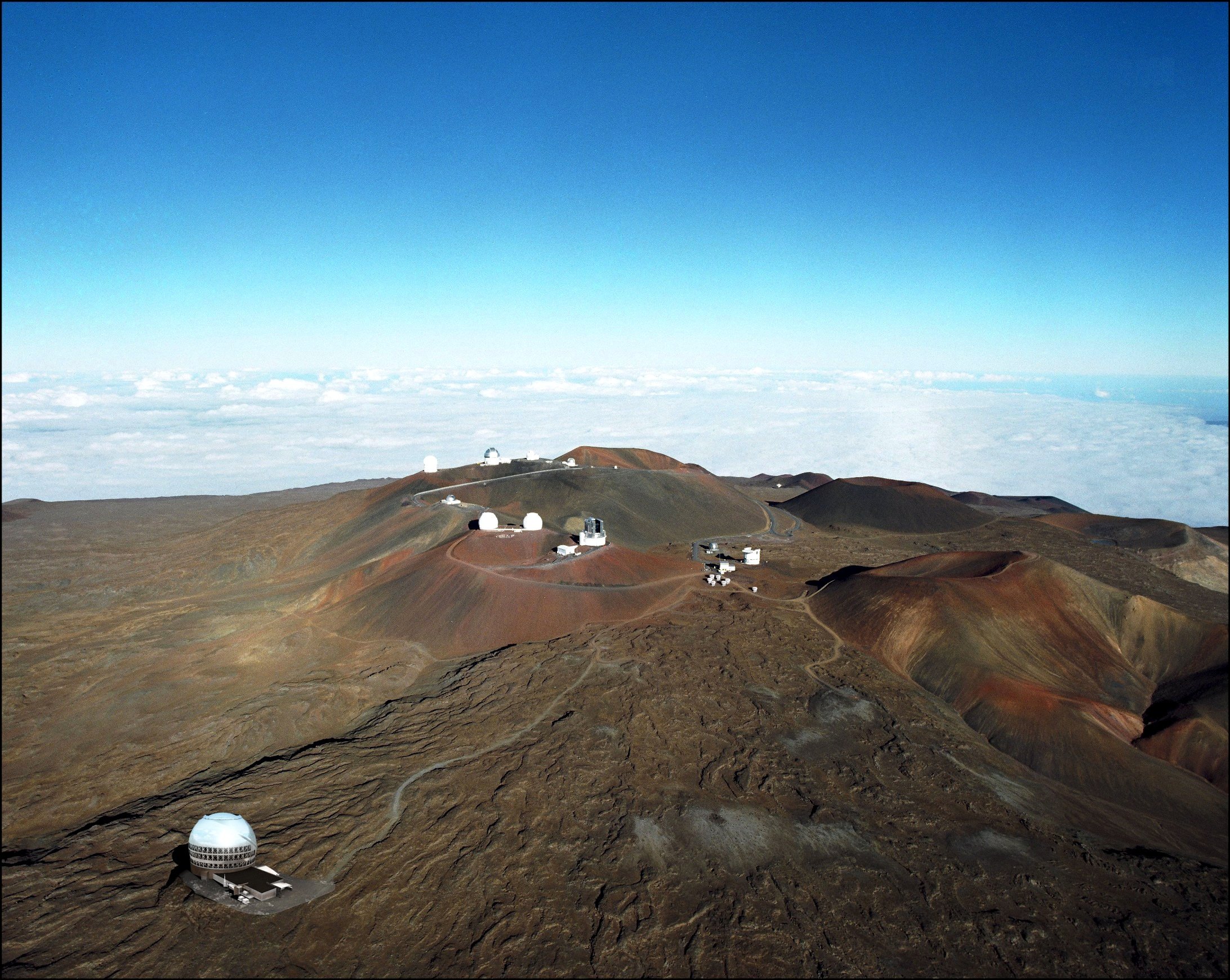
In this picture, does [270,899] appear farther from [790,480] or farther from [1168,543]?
[790,480]

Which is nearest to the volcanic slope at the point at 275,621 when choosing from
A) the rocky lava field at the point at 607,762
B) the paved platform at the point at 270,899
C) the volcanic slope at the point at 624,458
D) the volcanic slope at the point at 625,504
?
the rocky lava field at the point at 607,762

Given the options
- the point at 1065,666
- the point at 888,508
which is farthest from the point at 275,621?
the point at 888,508

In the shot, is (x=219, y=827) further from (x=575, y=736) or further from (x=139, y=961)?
(x=575, y=736)

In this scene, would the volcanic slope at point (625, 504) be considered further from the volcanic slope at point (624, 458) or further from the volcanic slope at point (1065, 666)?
the volcanic slope at point (1065, 666)

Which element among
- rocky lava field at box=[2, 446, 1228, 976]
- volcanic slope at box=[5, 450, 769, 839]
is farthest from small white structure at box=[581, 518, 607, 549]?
rocky lava field at box=[2, 446, 1228, 976]

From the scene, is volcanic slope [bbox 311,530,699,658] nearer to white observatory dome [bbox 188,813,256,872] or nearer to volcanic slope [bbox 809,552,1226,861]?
volcanic slope [bbox 809,552,1226,861]
